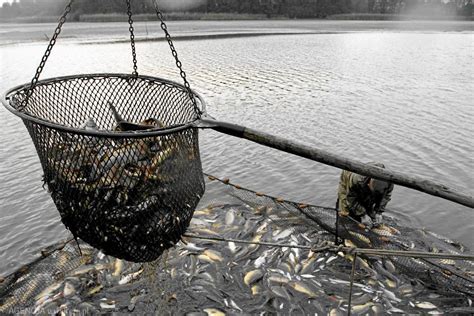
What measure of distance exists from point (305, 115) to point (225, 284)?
34.6 feet

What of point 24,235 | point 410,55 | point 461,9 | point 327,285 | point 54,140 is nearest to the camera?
point 54,140

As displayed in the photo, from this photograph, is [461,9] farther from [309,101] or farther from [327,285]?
[327,285]

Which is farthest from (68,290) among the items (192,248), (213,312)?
(213,312)

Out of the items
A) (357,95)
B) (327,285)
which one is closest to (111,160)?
(327,285)

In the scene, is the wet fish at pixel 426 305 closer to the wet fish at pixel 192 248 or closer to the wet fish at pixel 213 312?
the wet fish at pixel 213 312

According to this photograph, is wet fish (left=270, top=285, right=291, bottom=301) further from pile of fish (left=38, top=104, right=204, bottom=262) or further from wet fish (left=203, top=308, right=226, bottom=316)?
pile of fish (left=38, top=104, right=204, bottom=262)

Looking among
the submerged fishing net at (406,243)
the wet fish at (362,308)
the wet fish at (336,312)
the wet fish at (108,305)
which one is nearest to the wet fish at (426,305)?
the submerged fishing net at (406,243)

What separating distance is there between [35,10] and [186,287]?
91.2m

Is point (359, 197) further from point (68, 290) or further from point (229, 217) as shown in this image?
point (68, 290)

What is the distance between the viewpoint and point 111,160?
3.35 metres

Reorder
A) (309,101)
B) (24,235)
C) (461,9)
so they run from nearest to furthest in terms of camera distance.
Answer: (24,235), (309,101), (461,9)

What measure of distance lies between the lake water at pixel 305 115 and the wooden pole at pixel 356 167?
5265 millimetres

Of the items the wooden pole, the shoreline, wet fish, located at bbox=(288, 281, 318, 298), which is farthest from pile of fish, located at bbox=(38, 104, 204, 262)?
the shoreline

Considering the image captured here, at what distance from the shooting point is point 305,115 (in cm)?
1510
